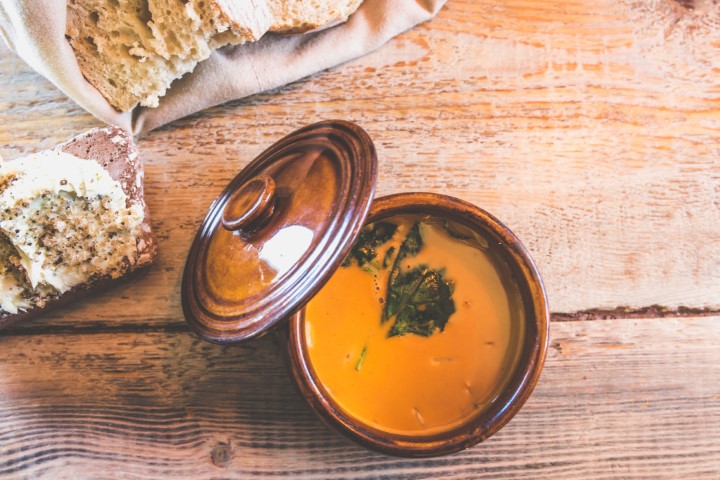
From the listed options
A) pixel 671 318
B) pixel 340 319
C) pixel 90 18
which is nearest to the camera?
pixel 340 319

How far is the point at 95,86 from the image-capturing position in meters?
1.49

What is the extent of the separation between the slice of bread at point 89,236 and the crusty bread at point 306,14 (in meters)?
0.46

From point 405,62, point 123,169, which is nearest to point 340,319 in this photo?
point 123,169

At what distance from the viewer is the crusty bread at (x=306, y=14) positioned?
145cm

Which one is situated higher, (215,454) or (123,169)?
(123,169)

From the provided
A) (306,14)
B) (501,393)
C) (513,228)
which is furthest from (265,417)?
(306,14)

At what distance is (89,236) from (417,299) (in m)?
0.75

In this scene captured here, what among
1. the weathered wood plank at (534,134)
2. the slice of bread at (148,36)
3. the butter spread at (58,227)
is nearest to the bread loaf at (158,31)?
the slice of bread at (148,36)

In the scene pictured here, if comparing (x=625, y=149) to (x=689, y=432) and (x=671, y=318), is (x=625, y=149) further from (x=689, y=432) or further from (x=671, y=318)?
(x=689, y=432)

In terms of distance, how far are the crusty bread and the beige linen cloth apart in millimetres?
37

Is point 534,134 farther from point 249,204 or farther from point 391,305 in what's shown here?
point 249,204

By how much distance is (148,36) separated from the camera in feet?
4.62

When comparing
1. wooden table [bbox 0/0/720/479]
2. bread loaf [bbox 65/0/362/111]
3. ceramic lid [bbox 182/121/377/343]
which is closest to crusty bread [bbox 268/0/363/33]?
bread loaf [bbox 65/0/362/111]

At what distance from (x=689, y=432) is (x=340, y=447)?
2.75ft
